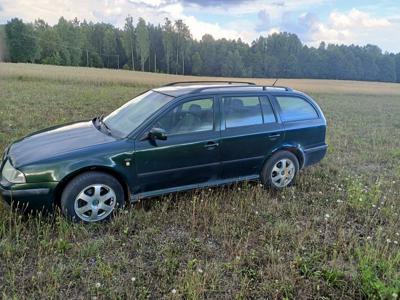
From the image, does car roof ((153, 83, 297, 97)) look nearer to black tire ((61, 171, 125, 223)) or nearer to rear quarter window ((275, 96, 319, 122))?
rear quarter window ((275, 96, 319, 122))

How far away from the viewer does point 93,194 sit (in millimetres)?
3566

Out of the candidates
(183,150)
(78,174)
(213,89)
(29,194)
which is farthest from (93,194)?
(213,89)

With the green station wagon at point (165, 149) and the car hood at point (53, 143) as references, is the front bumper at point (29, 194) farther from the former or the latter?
the car hood at point (53, 143)

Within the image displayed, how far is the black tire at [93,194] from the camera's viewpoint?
3.44 meters

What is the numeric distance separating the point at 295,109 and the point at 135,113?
2472 millimetres

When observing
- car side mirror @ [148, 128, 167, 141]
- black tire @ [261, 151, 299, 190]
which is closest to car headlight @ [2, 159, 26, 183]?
car side mirror @ [148, 128, 167, 141]

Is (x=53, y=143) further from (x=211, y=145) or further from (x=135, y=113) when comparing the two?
(x=211, y=145)

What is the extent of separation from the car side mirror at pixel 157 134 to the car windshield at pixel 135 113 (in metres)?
0.26

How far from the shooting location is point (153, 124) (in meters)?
3.93

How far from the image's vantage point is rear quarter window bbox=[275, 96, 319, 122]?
493 centimetres

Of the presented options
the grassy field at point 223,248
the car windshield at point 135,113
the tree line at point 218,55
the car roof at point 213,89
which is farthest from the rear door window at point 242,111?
the tree line at point 218,55

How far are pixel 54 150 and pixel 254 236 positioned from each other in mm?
2388

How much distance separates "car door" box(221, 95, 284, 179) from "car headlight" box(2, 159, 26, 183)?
2.35 m

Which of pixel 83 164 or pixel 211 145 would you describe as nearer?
pixel 83 164
